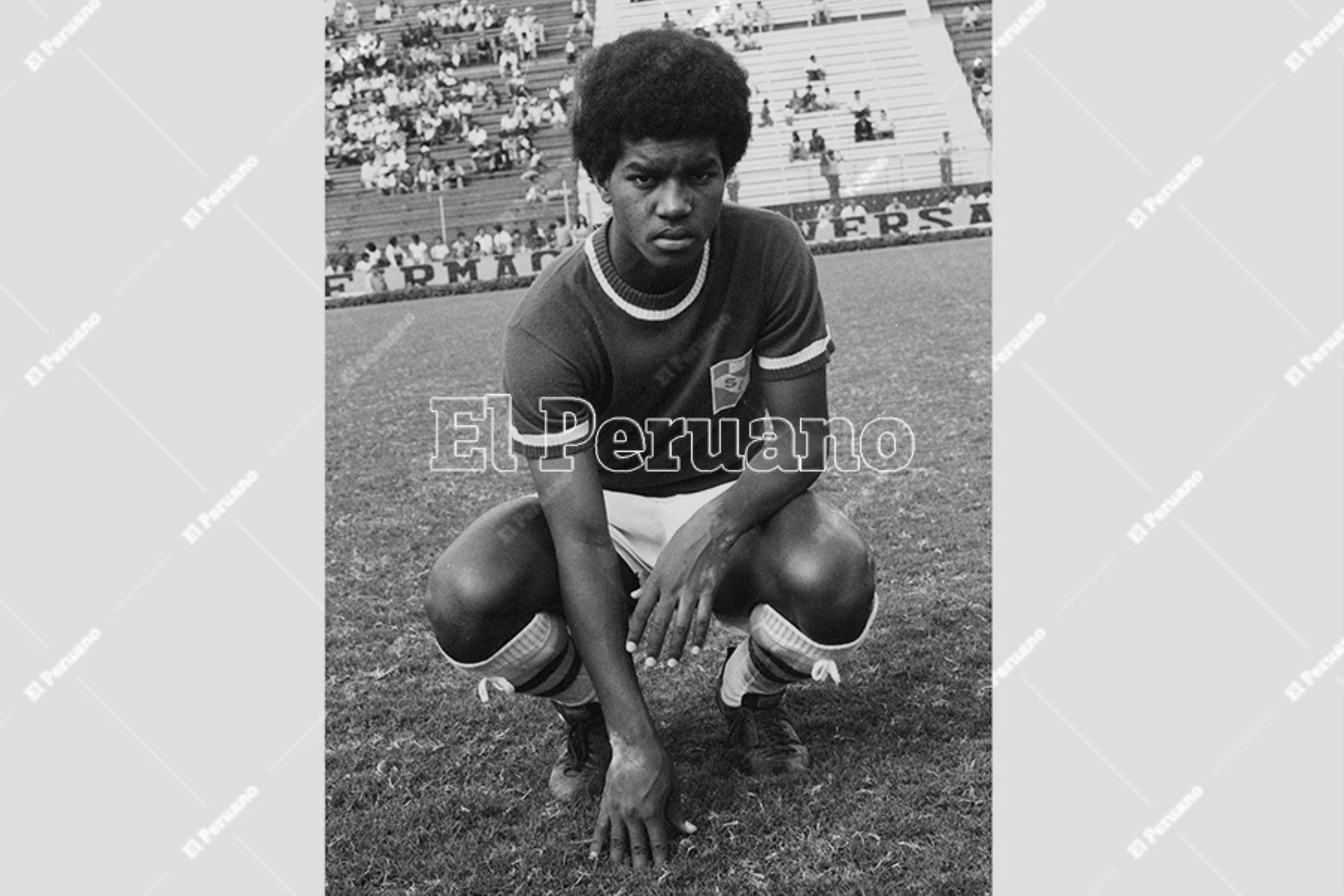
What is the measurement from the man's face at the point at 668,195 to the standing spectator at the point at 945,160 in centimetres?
1763

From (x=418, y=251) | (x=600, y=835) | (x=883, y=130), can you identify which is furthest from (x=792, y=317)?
(x=883, y=130)

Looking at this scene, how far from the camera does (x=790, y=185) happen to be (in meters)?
19.8

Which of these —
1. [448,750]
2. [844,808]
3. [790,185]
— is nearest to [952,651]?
[844,808]

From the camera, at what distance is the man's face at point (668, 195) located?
90.5 inches

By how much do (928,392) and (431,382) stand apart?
3751mm

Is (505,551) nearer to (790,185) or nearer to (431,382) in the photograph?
(431,382)

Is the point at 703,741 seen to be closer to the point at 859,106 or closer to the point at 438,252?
the point at 438,252

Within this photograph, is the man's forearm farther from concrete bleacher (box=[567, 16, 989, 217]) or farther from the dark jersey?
concrete bleacher (box=[567, 16, 989, 217])

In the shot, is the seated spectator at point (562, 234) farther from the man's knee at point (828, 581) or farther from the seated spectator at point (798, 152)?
the man's knee at point (828, 581)

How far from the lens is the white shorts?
9.31 feet

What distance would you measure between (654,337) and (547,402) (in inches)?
10.8

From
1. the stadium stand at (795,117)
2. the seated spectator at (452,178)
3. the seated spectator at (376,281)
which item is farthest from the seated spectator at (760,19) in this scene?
the seated spectator at (376,281)

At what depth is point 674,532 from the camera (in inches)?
109

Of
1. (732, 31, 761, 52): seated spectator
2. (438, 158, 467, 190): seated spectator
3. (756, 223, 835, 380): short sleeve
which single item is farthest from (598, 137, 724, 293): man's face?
(438, 158, 467, 190): seated spectator
